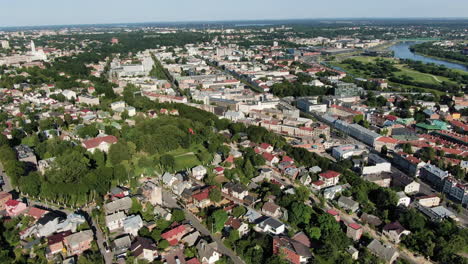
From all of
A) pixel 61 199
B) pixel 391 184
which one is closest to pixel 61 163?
pixel 61 199

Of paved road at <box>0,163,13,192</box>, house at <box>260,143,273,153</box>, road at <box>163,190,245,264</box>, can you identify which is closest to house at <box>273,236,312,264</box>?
road at <box>163,190,245,264</box>

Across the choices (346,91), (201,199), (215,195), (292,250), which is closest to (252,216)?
(215,195)

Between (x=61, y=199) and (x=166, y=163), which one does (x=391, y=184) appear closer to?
(x=166, y=163)

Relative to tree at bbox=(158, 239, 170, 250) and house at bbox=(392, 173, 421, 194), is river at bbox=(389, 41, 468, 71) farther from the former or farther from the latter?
tree at bbox=(158, 239, 170, 250)

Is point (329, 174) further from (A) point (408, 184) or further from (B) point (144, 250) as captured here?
(B) point (144, 250)

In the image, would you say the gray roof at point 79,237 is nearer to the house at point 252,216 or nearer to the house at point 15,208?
the house at point 15,208

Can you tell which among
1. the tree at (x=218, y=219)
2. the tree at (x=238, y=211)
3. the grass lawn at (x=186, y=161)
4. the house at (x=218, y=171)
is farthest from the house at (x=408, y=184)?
the grass lawn at (x=186, y=161)
